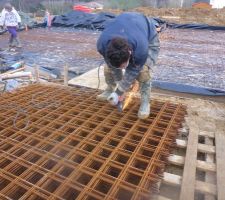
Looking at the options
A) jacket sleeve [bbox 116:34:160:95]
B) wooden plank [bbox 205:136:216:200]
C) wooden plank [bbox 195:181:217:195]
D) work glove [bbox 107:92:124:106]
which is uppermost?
jacket sleeve [bbox 116:34:160:95]

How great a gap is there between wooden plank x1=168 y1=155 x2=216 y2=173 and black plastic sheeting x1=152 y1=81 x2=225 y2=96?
1.77 meters

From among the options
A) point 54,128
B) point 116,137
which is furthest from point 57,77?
point 116,137

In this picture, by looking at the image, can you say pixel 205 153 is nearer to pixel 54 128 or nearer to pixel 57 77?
pixel 54 128

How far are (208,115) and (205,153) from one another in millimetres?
897

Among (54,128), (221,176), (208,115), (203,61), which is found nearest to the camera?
(221,176)

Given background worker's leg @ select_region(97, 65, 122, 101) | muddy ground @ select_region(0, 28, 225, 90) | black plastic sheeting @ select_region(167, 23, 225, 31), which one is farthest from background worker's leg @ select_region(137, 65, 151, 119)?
black plastic sheeting @ select_region(167, 23, 225, 31)

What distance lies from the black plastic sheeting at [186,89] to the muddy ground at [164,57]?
1.18ft

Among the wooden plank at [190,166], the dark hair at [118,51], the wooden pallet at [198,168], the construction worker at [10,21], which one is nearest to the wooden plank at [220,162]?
the wooden pallet at [198,168]

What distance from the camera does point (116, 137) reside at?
9.36 feet

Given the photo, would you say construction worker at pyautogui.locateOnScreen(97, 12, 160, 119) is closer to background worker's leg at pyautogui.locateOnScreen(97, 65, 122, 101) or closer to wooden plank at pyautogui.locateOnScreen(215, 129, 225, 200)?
background worker's leg at pyautogui.locateOnScreen(97, 65, 122, 101)

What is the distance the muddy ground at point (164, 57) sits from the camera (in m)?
4.93

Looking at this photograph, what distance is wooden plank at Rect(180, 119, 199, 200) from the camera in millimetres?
2120

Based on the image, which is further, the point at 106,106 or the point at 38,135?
the point at 106,106

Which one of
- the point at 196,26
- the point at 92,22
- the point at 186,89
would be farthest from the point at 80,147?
the point at 196,26
